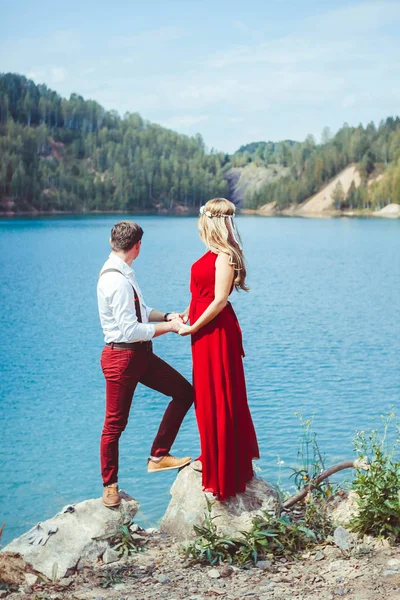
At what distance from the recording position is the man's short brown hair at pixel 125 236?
5.23 metres

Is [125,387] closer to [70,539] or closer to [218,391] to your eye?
[218,391]

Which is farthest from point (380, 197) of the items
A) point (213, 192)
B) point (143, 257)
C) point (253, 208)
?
point (143, 257)

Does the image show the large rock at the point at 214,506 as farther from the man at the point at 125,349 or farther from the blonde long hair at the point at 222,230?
the blonde long hair at the point at 222,230

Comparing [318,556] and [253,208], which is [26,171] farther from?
[318,556]

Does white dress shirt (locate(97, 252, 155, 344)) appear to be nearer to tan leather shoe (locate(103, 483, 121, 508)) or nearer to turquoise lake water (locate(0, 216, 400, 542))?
tan leather shoe (locate(103, 483, 121, 508))

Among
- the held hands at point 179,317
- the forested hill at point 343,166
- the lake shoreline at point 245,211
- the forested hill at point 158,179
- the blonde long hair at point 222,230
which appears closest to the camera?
the blonde long hair at point 222,230

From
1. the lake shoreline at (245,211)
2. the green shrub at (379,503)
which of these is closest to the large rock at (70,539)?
the green shrub at (379,503)

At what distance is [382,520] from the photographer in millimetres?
5051

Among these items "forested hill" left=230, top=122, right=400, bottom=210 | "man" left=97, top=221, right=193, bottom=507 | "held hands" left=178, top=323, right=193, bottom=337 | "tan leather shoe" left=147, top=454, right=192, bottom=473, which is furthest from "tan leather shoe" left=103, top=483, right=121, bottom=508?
"forested hill" left=230, top=122, right=400, bottom=210

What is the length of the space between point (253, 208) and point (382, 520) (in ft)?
588

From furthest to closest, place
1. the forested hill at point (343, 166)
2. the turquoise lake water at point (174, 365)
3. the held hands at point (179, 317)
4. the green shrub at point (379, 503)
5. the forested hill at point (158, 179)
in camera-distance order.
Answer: the forested hill at point (343, 166), the forested hill at point (158, 179), the turquoise lake water at point (174, 365), the held hands at point (179, 317), the green shrub at point (379, 503)

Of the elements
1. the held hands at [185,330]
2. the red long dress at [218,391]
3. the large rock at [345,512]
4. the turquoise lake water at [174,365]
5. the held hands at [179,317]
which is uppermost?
the held hands at [179,317]

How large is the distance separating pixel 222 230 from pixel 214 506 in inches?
83.2

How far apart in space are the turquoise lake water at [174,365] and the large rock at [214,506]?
4.33 metres
